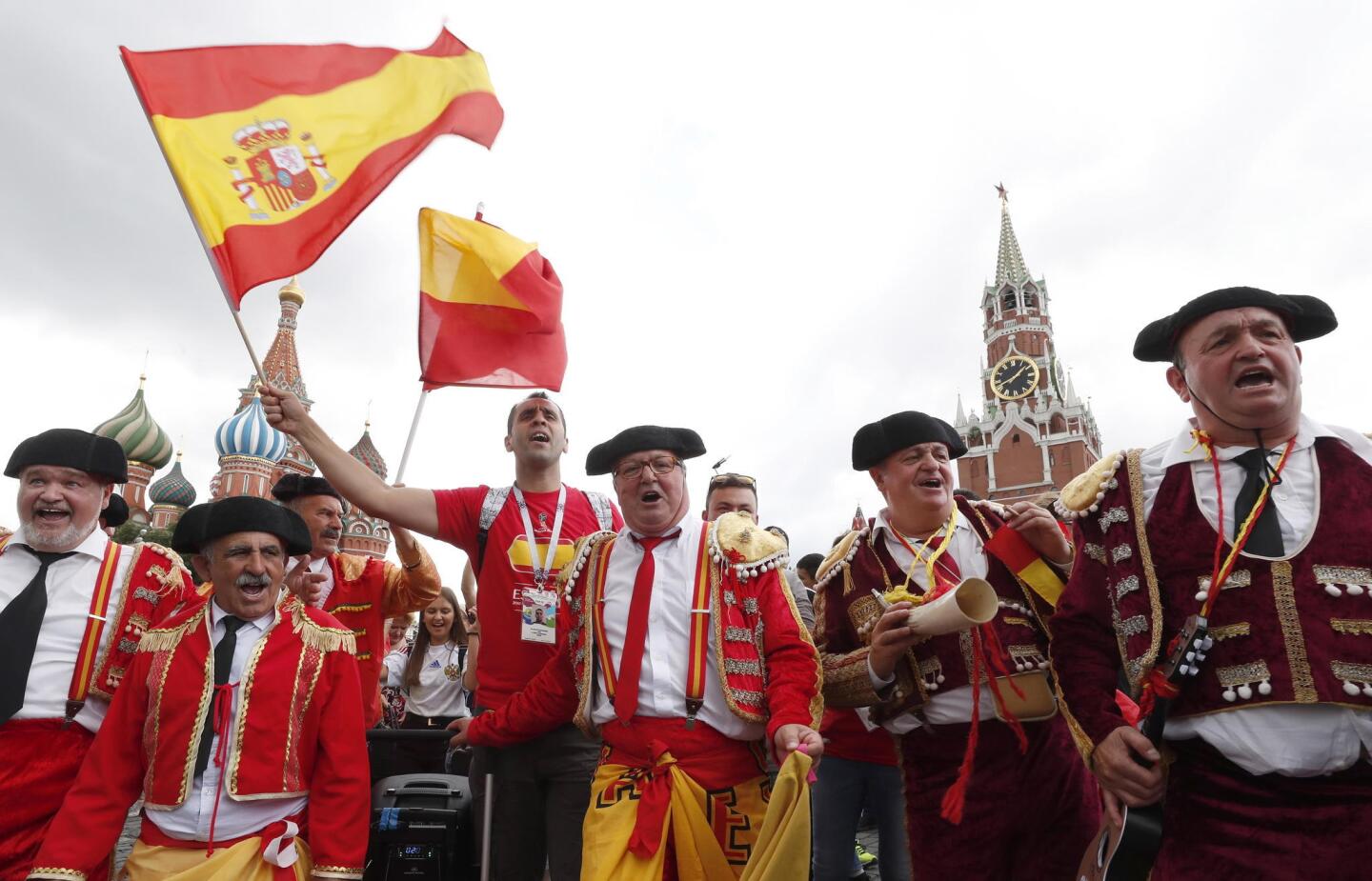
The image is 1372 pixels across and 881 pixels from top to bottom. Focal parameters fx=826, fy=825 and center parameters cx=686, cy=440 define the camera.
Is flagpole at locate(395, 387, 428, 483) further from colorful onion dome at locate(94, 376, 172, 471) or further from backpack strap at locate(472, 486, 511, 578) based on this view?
colorful onion dome at locate(94, 376, 172, 471)

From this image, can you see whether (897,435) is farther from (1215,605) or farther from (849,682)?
(1215,605)

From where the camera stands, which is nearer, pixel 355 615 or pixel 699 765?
pixel 699 765

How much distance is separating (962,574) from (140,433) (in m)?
44.7

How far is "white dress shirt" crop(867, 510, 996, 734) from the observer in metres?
3.17

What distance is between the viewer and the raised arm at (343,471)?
363 centimetres

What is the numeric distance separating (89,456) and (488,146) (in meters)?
2.71

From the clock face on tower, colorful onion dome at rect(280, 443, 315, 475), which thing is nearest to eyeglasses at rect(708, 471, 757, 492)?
colorful onion dome at rect(280, 443, 315, 475)

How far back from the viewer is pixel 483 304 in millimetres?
4758

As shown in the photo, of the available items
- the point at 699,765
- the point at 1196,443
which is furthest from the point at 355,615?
the point at 1196,443

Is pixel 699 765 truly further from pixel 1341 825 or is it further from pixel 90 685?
pixel 90 685

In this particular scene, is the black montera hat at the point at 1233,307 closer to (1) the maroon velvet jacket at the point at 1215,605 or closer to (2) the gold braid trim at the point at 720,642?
(1) the maroon velvet jacket at the point at 1215,605

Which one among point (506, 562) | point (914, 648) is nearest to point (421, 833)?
point (506, 562)

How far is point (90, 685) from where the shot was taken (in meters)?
3.51

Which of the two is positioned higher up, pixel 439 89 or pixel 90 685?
pixel 439 89
